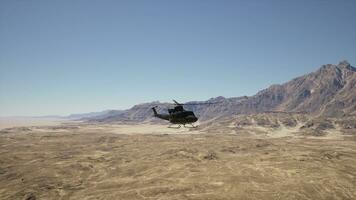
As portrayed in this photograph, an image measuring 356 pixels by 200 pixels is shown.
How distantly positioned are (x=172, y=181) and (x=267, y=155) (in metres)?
42.5

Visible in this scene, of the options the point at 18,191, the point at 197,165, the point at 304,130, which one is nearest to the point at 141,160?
the point at 197,165

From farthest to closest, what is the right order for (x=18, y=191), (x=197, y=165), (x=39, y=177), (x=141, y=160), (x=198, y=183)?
(x=141, y=160) → (x=197, y=165) → (x=39, y=177) → (x=198, y=183) → (x=18, y=191)

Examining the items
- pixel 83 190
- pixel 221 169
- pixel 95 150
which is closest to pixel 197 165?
pixel 221 169

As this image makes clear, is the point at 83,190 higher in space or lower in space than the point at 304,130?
lower

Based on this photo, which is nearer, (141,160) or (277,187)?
(277,187)

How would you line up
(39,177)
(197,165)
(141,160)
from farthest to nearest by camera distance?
(141,160), (197,165), (39,177)

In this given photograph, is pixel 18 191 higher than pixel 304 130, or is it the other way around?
pixel 304 130

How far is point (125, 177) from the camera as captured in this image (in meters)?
78.1

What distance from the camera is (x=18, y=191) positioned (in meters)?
66.4

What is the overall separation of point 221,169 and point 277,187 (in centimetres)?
1919

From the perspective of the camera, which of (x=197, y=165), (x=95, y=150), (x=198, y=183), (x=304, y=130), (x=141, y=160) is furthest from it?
(x=304, y=130)

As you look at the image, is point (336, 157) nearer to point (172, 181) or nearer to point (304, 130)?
point (172, 181)

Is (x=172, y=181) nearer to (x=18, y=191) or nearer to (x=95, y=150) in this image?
(x=18, y=191)

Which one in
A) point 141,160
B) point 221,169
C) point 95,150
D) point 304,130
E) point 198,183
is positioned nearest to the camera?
point 198,183
